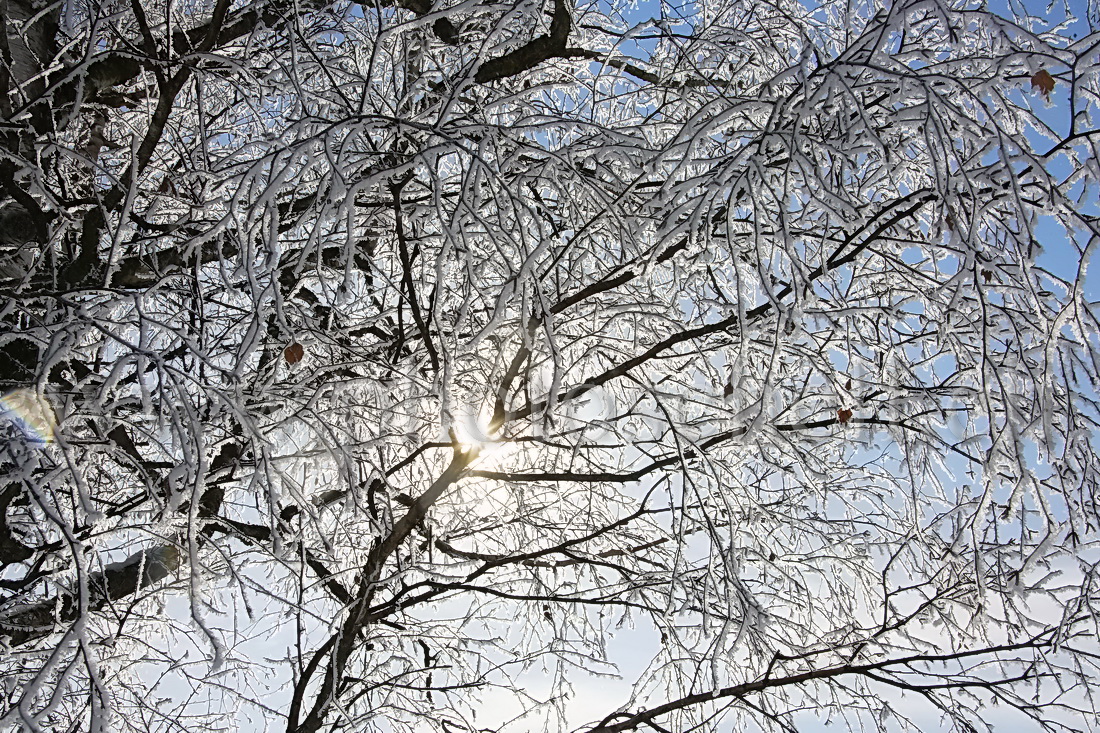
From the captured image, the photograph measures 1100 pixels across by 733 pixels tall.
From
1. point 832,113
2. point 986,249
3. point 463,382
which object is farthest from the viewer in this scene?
point 463,382

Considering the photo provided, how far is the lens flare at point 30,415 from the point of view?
62.5 inches

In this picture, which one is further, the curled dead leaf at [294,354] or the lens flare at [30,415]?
the curled dead leaf at [294,354]

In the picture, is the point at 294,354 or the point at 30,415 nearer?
the point at 294,354

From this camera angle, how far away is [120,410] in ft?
8.19

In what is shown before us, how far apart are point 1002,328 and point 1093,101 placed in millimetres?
680

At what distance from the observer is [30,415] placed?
190 centimetres

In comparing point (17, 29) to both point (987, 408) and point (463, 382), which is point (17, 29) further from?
point (987, 408)

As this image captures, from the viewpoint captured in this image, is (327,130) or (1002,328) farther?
(1002,328)

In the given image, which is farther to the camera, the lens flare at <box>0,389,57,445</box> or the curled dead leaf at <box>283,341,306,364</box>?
the curled dead leaf at <box>283,341,306,364</box>

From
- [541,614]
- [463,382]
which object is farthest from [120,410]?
[541,614]

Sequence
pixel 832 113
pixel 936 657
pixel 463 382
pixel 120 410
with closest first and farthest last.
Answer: pixel 832 113 < pixel 936 657 < pixel 120 410 < pixel 463 382

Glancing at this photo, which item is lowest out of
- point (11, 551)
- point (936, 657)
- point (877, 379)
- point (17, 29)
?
point (936, 657)

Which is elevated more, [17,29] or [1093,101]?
[17,29]

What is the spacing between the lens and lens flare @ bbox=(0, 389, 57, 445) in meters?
1.59
